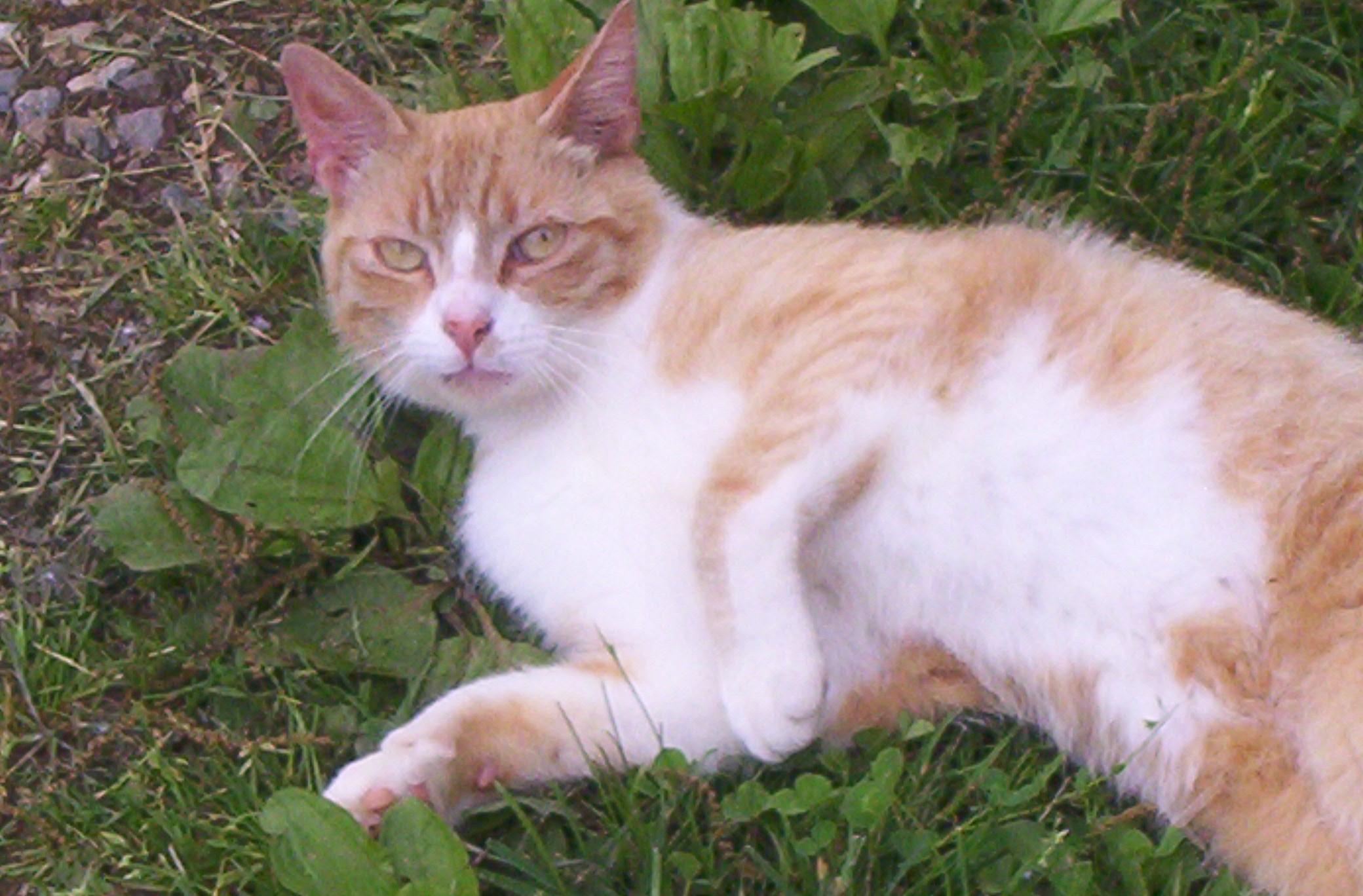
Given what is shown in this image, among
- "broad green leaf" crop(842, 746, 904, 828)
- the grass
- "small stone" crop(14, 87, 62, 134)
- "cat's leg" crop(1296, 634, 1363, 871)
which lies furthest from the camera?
"small stone" crop(14, 87, 62, 134)

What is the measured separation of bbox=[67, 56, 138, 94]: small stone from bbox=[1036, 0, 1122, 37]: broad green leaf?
198 centimetres

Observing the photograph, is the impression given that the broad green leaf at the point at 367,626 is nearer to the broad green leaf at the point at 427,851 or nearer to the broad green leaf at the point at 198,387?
the broad green leaf at the point at 198,387

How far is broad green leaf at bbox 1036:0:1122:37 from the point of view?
300 cm

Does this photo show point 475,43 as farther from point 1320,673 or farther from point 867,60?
point 1320,673

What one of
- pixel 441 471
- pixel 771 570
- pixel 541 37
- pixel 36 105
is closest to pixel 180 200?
pixel 36 105

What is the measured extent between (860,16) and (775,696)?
1.52m

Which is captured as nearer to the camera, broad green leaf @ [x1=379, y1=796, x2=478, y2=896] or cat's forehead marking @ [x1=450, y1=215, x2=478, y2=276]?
broad green leaf @ [x1=379, y1=796, x2=478, y2=896]

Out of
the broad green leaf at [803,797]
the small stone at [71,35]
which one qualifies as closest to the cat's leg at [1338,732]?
the broad green leaf at [803,797]

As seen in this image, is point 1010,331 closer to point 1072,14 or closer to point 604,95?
point 604,95

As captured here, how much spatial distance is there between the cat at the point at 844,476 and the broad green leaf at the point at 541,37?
43 centimetres

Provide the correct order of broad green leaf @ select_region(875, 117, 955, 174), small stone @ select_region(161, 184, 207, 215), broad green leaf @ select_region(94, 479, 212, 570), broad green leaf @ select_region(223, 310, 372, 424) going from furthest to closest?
small stone @ select_region(161, 184, 207, 215), broad green leaf @ select_region(875, 117, 955, 174), broad green leaf @ select_region(223, 310, 372, 424), broad green leaf @ select_region(94, 479, 212, 570)

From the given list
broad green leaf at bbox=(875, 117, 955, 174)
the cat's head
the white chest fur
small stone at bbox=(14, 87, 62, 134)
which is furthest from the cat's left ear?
small stone at bbox=(14, 87, 62, 134)

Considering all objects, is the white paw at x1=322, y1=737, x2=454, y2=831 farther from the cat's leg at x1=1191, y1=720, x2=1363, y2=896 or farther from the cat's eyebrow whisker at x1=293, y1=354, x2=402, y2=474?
the cat's leg at x1=1191, y1=720, x2=1363, y2=896

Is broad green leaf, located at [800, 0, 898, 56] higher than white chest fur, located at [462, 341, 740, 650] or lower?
higher
